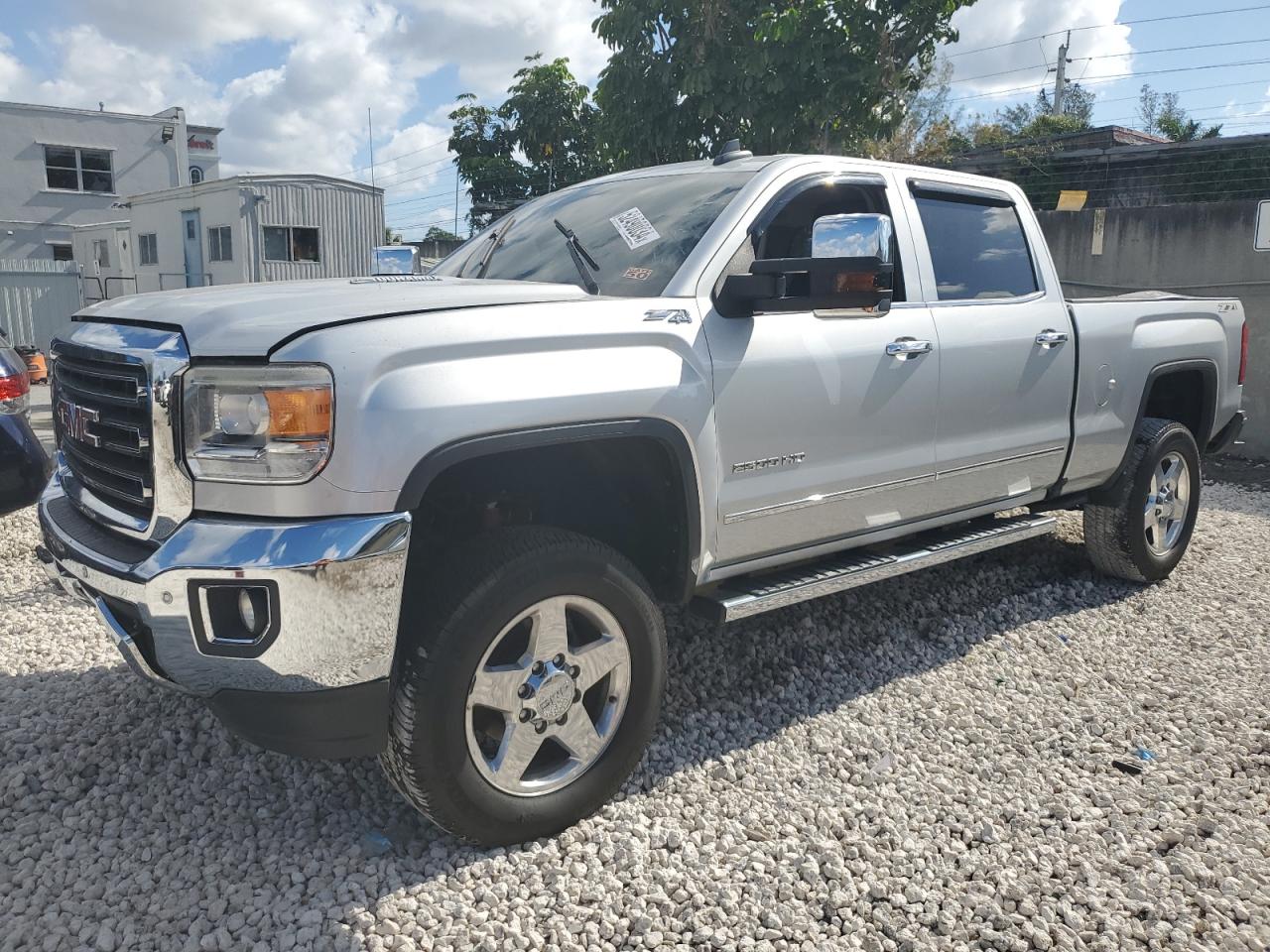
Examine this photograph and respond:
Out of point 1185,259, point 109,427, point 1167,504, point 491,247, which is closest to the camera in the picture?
point 109,427

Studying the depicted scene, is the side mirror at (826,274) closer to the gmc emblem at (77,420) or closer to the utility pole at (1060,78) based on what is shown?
the gmc emblem at (77,420)

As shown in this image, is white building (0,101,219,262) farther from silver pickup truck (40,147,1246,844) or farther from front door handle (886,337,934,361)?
front door handle (886,337,934,361)

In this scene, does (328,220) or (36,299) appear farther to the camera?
(328,220)

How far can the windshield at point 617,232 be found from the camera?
127 inches

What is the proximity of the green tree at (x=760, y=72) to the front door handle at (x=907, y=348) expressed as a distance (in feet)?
16.6

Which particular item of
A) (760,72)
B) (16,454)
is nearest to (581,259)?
(16,454)

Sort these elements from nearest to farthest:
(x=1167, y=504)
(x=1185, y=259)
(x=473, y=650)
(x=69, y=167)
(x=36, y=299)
Answer: (x=473, y=650) < (x=1167, y=504) < (x=1185, y=259) < (x=36, y=299) < (x=69, y=167)

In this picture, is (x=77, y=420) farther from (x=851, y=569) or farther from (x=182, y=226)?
(x=182, y=226)

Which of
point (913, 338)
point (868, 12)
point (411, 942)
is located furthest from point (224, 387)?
point (868, 12)

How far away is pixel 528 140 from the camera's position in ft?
90.8

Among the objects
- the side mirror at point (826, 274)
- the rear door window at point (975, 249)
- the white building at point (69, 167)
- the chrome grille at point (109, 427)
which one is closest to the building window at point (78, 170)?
the white building at point (69, 167)

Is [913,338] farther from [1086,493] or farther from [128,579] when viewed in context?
[128,579]

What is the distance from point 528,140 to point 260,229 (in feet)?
35.4

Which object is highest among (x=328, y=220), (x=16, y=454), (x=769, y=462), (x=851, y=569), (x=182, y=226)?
(x=328, y=220)
